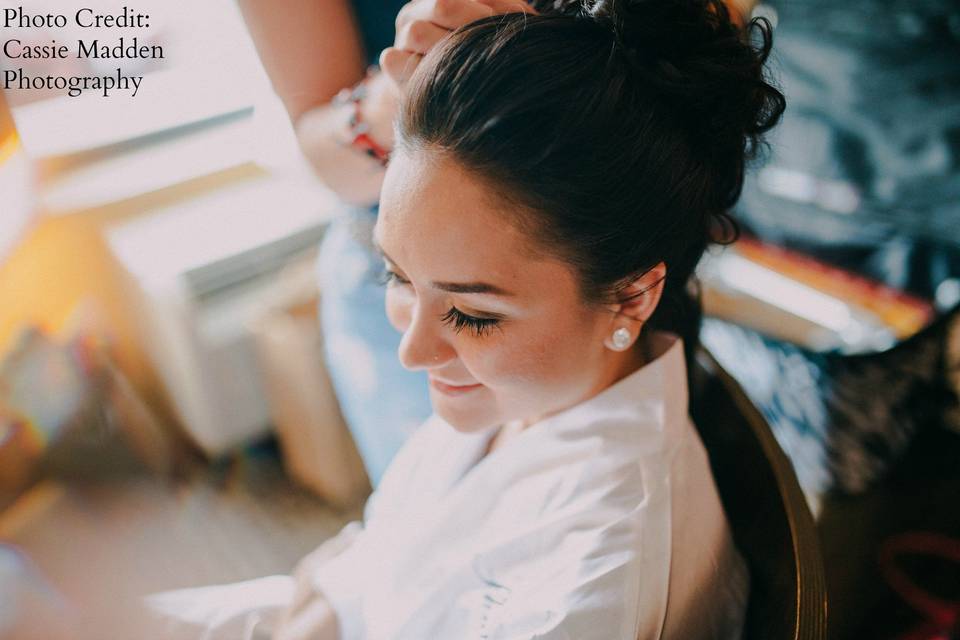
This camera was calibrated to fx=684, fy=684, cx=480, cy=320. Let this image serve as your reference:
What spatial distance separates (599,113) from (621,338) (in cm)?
25

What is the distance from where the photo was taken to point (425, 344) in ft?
2.42

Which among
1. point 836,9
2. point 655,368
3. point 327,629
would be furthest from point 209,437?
point 836,9

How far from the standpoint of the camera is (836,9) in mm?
1572

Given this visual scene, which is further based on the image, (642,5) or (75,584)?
(75,584)

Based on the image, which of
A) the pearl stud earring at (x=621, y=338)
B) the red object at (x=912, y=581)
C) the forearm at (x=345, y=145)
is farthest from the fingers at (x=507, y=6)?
the red object at (x=912, y=581)

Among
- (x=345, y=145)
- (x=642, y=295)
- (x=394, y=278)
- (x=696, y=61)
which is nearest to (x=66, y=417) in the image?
(x=345, y=145)

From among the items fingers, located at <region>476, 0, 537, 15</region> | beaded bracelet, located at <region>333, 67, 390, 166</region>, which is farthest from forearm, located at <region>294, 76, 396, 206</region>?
fingers, located at <region>476, 0, 537, 15</region>

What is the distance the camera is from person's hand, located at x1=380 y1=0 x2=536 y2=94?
71 centimetres

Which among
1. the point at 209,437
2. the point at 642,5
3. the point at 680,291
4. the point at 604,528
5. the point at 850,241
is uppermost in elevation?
the point at 642,5

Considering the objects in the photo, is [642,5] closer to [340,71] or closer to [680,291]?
[680,291]

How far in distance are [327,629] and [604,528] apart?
0.45m

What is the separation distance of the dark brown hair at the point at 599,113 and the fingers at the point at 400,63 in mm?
70

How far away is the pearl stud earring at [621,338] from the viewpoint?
2.46ft

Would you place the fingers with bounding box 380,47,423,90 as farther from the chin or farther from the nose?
the chin
